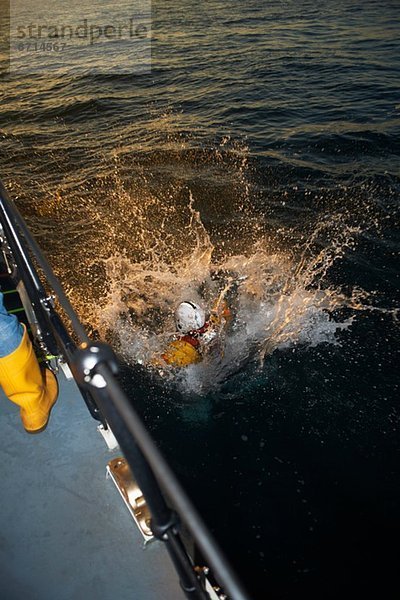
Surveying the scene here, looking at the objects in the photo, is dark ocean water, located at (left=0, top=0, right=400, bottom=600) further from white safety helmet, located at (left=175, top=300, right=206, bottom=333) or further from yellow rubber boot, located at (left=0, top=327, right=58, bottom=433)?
yellow rubber boot, located at (left=0, top=327, right=58, bottom=433)

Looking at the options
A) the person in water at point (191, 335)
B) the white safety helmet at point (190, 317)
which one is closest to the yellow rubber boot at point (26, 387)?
the person in water at point (191, 335)

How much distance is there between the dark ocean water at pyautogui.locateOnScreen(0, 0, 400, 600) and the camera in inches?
196

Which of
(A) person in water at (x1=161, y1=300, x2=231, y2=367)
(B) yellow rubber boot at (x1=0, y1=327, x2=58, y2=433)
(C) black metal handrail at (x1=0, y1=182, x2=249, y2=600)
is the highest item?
(C) black metal handrail at (x1=0, y1=182, x2=249, y2=600)

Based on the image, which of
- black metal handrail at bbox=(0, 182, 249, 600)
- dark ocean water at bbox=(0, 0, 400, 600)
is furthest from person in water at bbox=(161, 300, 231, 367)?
black metal handrail at bbox=(0, 182, 249, 600)

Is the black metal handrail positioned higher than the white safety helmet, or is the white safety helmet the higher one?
the black metal handrail

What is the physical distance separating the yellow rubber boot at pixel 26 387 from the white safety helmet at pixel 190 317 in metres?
3.49

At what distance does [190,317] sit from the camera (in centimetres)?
629

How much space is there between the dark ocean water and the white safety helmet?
0.99m

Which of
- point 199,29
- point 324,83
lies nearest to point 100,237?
point 324,83

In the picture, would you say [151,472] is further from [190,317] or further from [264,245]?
[264,245]

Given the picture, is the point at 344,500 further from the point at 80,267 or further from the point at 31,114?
the point at 31,114

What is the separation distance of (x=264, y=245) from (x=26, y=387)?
→ 753cm

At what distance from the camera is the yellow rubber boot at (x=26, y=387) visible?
2816 mm

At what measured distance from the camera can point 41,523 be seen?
7.72 feet
